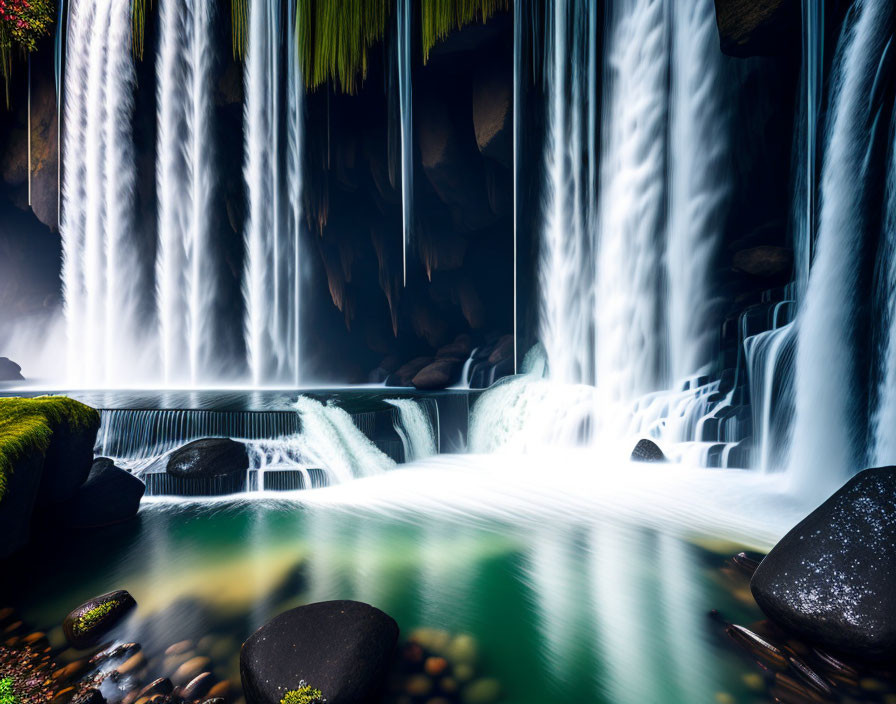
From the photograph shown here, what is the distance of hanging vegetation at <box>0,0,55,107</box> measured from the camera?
25.2ft

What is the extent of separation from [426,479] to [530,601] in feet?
12.4

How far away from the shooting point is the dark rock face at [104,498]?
193 inches

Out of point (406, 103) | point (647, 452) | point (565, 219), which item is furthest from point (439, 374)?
point (406, 103)

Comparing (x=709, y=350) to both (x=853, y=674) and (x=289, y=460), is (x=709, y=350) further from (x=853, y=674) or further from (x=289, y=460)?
(x=289, y=460)

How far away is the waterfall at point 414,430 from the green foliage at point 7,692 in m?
5.98

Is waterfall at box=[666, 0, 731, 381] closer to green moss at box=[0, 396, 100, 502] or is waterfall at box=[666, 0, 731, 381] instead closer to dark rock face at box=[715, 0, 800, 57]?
dark rock face at box=[715, 0, 800, 57]

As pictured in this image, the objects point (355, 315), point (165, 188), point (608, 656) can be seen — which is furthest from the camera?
point (355, 315)

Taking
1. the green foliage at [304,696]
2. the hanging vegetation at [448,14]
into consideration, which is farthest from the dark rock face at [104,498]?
the hanging vegetation at [448,14]

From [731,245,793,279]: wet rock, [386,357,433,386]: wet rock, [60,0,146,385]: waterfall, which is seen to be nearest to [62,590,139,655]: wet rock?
[731,245,793,279]: wet rock

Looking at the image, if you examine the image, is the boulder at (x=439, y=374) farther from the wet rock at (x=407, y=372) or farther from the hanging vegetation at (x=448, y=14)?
the hanging vegetation at (x=448, y=14)

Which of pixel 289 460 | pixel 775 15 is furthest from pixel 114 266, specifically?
pixel 775 15

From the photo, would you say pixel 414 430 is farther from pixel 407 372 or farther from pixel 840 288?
pixel 840 288

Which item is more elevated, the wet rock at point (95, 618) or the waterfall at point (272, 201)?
the waterfall at point (272, 201)

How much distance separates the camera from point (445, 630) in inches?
121
